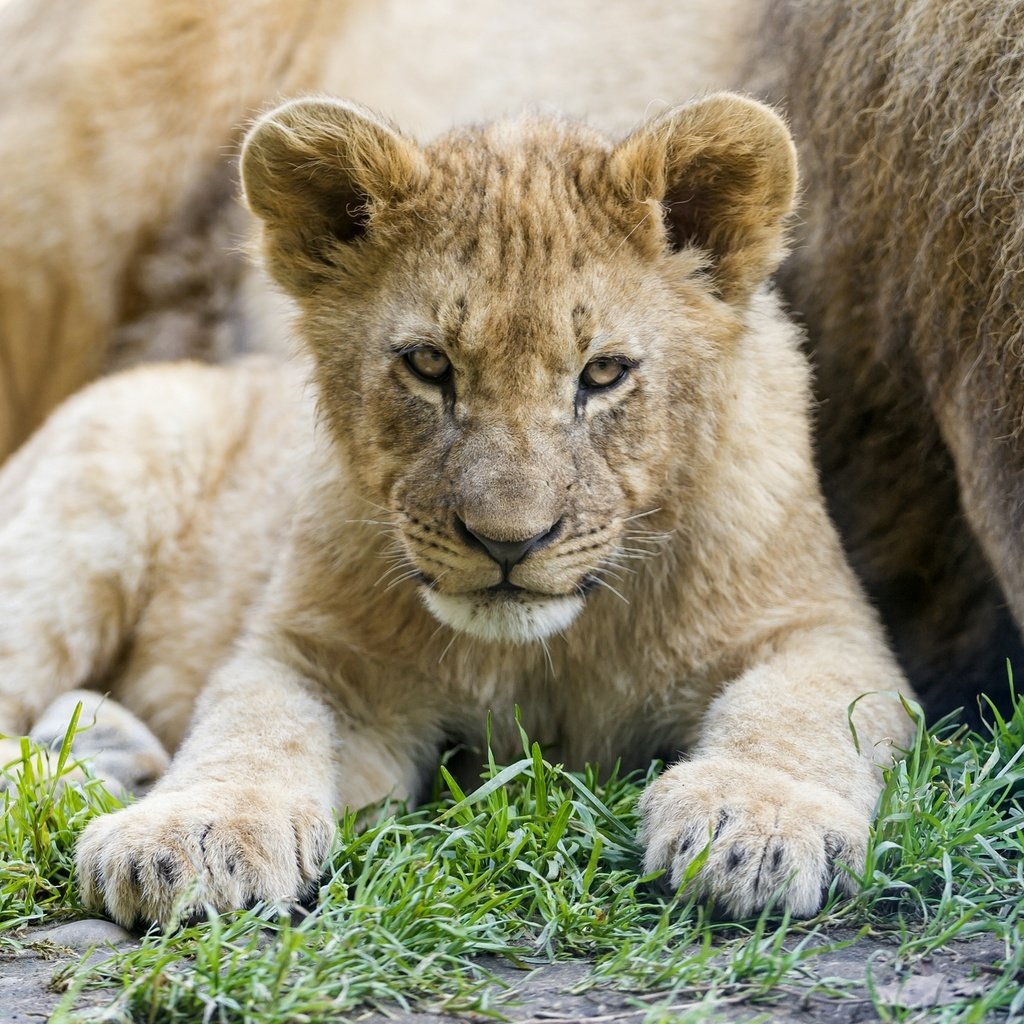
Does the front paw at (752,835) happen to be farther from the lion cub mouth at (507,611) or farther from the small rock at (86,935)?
the small rock at (86,935)

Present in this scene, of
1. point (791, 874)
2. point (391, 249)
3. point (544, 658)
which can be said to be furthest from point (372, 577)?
point (791, 874)

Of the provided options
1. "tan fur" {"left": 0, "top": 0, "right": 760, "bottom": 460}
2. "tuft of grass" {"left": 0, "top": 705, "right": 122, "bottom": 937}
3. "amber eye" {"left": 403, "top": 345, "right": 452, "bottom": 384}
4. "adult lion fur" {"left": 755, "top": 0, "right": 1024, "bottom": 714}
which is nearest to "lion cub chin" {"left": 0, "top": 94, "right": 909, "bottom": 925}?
"amber eye" {"left": 403, "top": 345, "right": 452, "bottom": 384}

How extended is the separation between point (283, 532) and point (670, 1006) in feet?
6.77

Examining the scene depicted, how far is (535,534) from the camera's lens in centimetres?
305

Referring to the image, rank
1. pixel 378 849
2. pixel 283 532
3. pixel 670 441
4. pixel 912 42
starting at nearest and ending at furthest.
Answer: pixel 378 849, pixel 670 441, pixel 912 42, pixel 283 532

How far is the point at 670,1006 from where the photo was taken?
2453mm

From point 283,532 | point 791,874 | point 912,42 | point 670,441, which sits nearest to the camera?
point 791,874

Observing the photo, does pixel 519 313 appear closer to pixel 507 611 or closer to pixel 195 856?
pixel 507 611

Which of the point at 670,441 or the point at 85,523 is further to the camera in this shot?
the point at 85,523

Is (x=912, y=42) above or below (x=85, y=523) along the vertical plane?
above

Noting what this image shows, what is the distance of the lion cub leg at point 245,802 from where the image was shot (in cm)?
A: 283

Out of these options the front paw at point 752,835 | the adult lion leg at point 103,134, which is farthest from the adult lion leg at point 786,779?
the adult lion leg at point 103,134

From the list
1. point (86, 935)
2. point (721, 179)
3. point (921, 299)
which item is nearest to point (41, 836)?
point (86, 935)

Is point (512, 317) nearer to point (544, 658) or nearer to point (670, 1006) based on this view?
point (544, 658)
